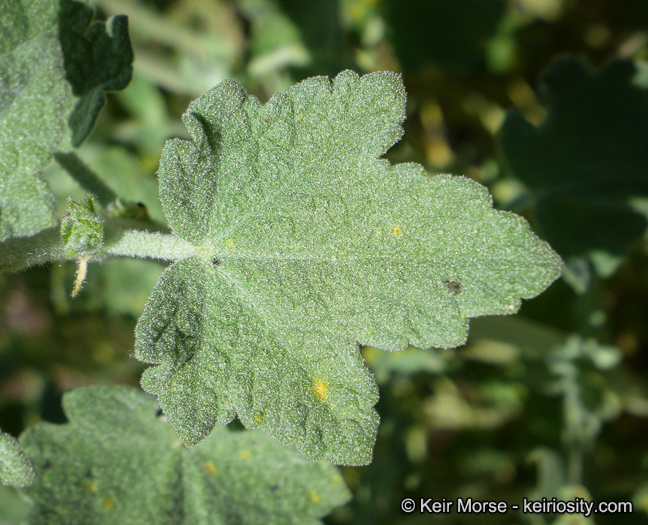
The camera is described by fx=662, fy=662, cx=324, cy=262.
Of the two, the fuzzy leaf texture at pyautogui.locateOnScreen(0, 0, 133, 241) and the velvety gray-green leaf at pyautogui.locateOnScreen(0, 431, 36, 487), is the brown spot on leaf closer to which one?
the fuzzy leaf texture at pyautogui.locateOnScreen(0, 0, 133, 241)

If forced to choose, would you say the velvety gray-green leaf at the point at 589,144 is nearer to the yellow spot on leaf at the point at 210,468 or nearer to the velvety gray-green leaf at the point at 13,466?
the yellow spot on leaf at the point at 210,468

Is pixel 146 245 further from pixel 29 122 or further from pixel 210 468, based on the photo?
pixel 210 468

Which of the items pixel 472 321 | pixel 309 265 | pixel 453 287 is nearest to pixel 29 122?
pixel 309 265

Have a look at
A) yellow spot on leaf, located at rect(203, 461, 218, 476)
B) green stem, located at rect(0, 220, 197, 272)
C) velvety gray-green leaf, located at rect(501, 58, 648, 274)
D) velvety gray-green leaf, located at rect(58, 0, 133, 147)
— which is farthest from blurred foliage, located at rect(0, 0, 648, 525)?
green stem, located at rect(0, 220, 197, 272)

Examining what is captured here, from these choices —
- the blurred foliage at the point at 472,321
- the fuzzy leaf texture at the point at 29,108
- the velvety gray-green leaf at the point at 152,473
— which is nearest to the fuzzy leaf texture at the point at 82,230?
the fuzzy leaf texture at the point at 29,108

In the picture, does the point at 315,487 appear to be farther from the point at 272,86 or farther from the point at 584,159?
the point at 272,86

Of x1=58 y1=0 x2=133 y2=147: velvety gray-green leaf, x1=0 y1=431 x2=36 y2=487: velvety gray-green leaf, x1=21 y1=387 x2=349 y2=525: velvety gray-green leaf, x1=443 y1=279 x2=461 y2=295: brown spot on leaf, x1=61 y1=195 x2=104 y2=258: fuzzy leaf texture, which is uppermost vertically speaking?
x1=58 y1=0 x2=133 y2=147: velvety gray-green leaf
